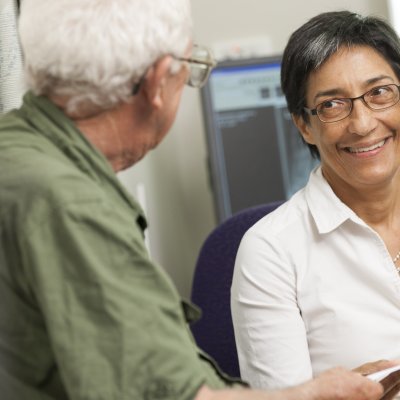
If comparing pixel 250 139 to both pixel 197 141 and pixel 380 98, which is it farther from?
pixel 380 98

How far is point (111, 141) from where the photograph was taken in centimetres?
115

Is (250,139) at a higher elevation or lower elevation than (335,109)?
lower

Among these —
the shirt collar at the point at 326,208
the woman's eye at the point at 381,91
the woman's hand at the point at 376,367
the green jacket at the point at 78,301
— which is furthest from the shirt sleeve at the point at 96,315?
the woman's eye at the point at 381,91

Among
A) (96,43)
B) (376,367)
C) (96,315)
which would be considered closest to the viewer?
(96,315)

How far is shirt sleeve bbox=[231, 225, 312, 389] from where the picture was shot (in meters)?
1.63

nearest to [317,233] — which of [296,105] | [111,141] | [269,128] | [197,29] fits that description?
[296,105]

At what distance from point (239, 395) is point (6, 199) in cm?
35

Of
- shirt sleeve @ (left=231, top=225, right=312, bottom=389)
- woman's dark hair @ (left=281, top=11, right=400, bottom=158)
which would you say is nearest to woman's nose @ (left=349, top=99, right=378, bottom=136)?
woman's dark hair @ (left=281, top=11, right=400, bottom=158)

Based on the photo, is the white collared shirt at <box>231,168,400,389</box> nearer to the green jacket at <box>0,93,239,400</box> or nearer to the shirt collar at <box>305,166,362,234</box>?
the shirt collar at <box>305,166,362,234</box>

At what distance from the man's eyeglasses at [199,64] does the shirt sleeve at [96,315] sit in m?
0.34

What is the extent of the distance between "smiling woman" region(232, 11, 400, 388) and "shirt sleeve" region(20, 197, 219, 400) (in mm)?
705

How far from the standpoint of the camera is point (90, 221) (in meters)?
0.96

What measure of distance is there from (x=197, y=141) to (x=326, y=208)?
1.34 metres

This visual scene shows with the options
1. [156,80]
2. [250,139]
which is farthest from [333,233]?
[250,139]
